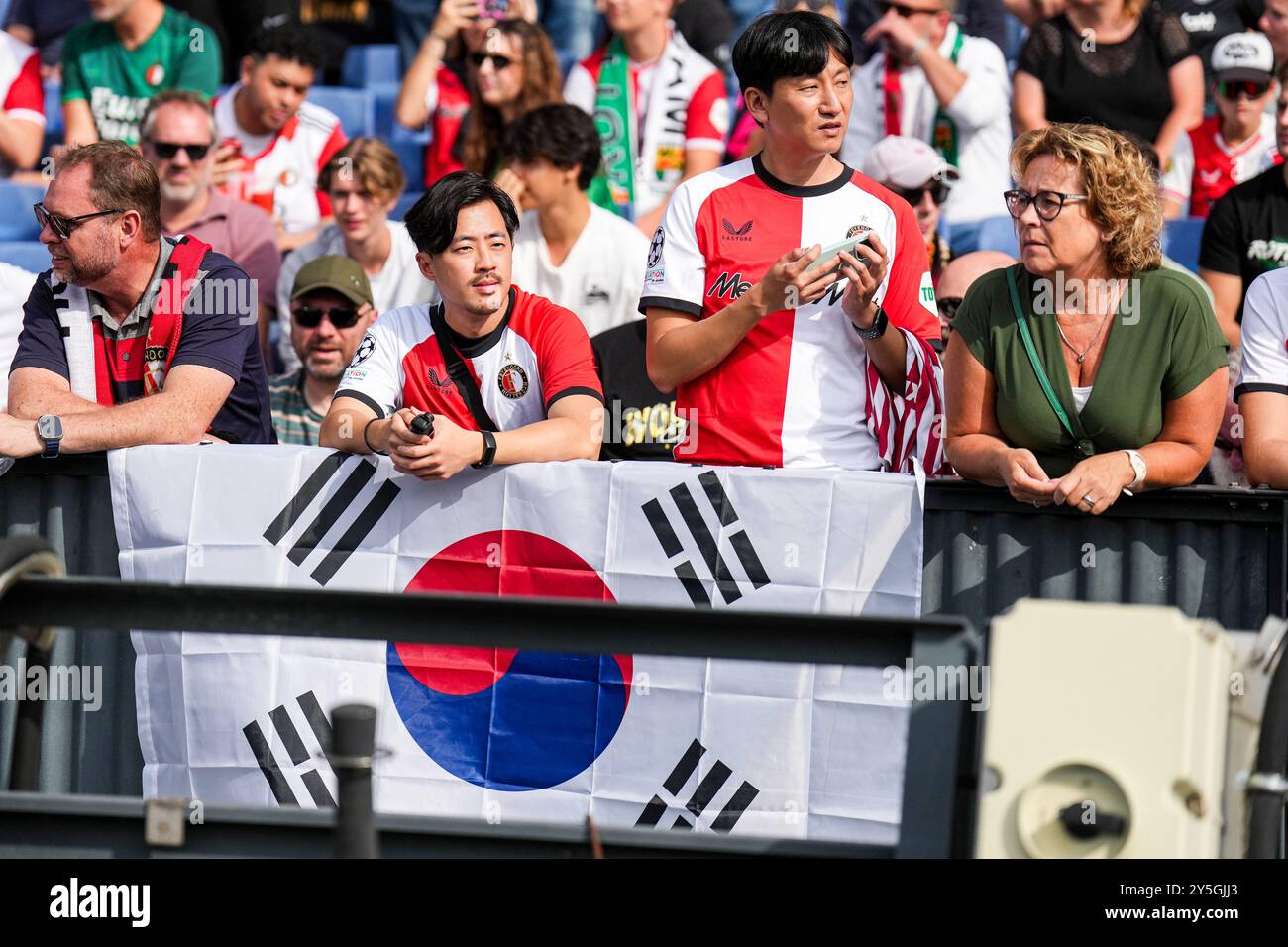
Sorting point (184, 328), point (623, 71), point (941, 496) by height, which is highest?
point (623, 71)

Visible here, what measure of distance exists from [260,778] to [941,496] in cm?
206

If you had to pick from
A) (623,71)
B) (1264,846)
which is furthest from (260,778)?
(623,71)

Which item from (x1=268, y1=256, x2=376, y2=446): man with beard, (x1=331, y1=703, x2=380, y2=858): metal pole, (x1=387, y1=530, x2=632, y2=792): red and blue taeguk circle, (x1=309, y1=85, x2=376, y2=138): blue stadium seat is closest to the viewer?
(x1=331, y1=703, x2=380, y2=858): metal pole

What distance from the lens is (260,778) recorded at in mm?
4602

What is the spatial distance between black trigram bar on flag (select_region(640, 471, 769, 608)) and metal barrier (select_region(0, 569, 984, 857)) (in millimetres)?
1398

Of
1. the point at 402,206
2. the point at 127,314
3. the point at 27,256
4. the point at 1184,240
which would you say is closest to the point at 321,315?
the point at 127,314

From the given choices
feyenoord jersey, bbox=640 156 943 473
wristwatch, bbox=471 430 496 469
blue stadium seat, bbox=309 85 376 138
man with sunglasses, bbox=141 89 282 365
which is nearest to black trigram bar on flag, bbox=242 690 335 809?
wristwatch, bbox=471 430 496 469

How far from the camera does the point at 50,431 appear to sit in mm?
4645

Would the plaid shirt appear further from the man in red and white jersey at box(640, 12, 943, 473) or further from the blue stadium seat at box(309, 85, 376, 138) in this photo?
the blue stadium seat at box(309, 85, 376, 138)

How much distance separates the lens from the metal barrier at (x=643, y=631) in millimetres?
2838

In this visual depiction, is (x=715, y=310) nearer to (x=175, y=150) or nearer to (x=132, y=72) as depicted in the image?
(x=175, y=150)

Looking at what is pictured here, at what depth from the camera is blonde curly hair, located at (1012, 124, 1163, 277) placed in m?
4.39

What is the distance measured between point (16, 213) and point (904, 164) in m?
4.87
